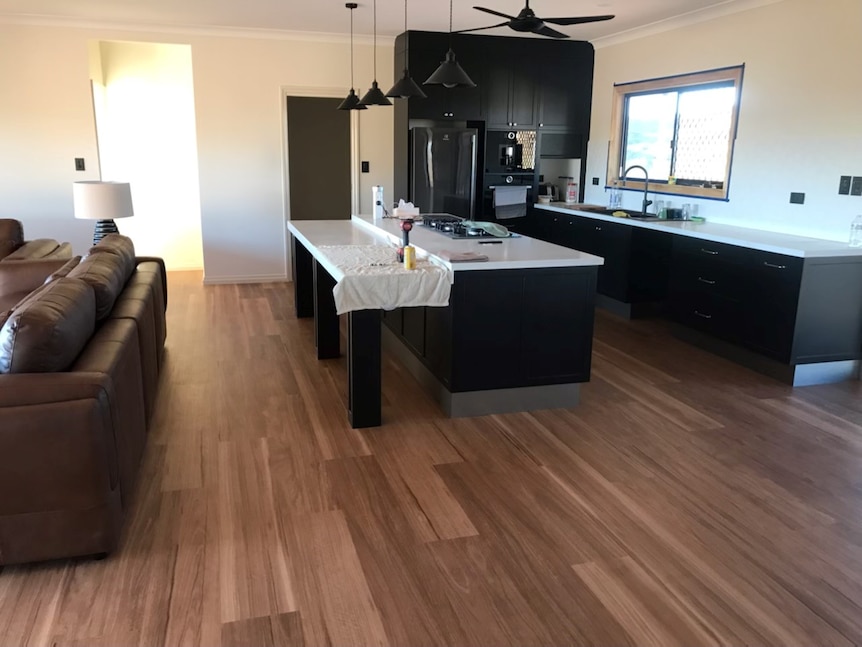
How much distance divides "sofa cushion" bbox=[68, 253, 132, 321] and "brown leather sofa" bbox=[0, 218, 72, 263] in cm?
128

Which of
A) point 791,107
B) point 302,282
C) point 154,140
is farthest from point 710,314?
point 154,140

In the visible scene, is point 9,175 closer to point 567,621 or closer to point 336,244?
point 336,244

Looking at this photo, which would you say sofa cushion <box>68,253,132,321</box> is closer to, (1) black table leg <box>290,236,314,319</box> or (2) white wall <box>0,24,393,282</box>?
(1) black table leg <box>290,236,314,319</box>

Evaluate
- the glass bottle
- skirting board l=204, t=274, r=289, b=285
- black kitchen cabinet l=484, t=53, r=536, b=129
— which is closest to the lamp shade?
skirting board l=204, t=274, r=289, b=285

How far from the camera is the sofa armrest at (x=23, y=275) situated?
4199 mm

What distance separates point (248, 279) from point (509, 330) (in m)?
4.42

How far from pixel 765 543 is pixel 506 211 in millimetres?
4715

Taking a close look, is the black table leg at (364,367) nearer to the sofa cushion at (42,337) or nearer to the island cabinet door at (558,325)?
the island cabinet door at (558,325)

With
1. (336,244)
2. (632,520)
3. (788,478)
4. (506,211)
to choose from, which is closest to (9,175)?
(336,244)

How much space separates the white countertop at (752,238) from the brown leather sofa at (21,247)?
14.4 ft

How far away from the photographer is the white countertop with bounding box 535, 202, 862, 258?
13.6 feet

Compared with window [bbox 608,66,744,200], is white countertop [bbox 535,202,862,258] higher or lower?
lower

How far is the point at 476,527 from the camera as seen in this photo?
2643 millimetres

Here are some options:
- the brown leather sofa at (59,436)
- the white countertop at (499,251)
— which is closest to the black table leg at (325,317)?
the white countertop at (499,251)
